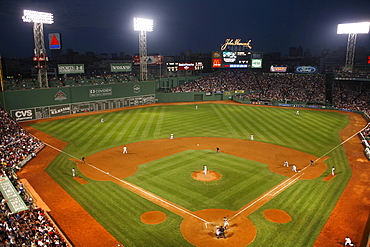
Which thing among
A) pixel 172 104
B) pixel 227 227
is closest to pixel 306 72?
pixel 172 104

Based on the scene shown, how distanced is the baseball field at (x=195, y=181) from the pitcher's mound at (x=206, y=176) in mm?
82

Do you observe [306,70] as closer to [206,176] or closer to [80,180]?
[206,176]

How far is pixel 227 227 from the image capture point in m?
15.7

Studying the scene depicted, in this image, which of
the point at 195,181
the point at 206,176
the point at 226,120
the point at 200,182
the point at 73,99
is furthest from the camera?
the point at 73,99

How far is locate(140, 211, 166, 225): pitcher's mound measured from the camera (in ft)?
53.7

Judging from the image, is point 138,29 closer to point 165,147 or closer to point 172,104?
point 172,104

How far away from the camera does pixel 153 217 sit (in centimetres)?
1680

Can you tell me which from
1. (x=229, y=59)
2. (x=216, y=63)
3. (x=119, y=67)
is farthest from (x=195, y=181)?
(x=229, y=59)

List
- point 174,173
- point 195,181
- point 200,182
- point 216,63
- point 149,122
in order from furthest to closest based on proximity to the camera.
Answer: point 216,63 → point 149,122 → point 174,173 → point 195,181 → point 200,182

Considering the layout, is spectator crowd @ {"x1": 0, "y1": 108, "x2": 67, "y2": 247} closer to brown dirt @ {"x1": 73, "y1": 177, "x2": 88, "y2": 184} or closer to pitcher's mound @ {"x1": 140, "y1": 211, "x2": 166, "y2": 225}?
brown dirt @ {"x1": 73, "y1": 177, "x2": 88, "y2": 184}

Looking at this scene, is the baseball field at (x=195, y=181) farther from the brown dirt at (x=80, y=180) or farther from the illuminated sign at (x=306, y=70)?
the illuminated sign at (x=306, y=70)

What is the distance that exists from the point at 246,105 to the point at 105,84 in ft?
103

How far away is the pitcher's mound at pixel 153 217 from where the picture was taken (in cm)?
1637

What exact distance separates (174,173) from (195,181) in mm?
2370
